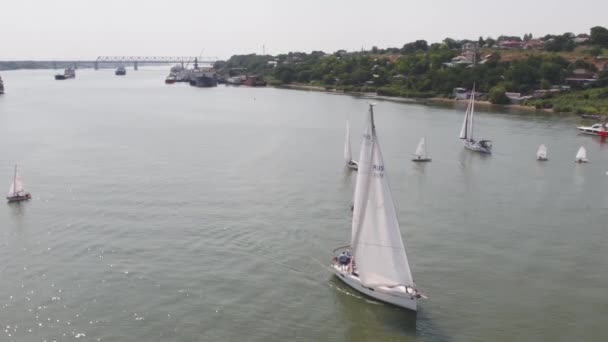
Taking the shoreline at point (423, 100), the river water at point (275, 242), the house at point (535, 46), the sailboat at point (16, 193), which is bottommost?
the river water at point (275, 242)

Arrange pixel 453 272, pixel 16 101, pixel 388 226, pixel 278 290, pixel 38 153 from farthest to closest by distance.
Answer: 1. pixel 16 101
2. pixel 38 153
3. pixel 453 272
4. pixel 278 290
5. pixel 388 226

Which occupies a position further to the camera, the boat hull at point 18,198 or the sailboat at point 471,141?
the sailboat at point 471,141

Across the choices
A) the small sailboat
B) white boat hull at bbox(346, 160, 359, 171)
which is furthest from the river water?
white boat hull at bbox(346, 160, 359, 171)

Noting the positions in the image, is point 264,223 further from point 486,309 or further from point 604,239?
point 604,239

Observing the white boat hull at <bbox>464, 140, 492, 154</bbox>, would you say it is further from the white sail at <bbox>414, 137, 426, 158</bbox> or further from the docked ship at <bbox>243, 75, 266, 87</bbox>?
the docked ship at <bbox>243, 75, 266, 87</bbox>

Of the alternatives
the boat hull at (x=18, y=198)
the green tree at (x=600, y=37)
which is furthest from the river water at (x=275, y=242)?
the green tree at (x=600, y=37)

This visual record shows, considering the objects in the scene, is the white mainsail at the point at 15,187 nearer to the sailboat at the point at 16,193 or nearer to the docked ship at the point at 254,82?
the sailboat at the point at 16,193

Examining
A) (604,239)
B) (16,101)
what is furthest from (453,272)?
(16,101)
